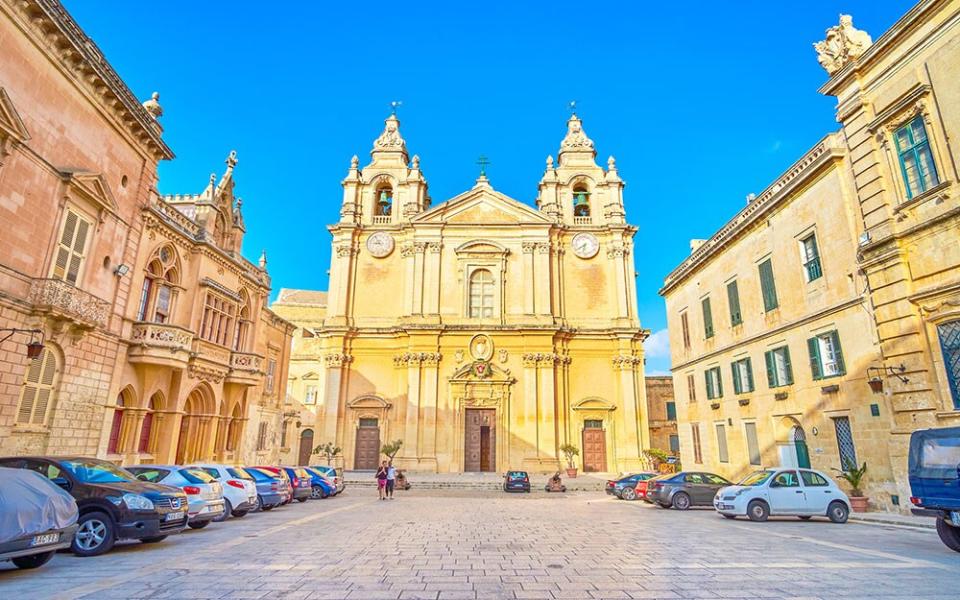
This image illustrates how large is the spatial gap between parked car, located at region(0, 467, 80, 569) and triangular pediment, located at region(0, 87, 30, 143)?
879cm

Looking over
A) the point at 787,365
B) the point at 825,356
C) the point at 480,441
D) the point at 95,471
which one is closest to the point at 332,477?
the point at 480,441

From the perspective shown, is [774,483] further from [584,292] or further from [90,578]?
[584,292]

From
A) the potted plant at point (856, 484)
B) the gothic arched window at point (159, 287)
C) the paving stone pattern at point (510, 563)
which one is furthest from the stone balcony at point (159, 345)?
the potted plant at point (856, 484)

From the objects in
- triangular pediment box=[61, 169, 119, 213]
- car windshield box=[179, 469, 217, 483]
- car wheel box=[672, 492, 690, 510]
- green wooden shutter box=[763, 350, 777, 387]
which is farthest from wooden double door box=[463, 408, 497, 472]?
triangular pediment box=[61, 169, 119, 213]

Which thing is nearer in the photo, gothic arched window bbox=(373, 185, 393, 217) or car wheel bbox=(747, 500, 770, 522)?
car wheel bbox=(747, 500, 770, 522)

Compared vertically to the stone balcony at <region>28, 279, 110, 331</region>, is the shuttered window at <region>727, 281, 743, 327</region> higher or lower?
higher

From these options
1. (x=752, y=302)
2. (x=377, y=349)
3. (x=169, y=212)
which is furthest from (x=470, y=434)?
(x=169, y=212)

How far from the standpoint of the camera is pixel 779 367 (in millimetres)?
18188

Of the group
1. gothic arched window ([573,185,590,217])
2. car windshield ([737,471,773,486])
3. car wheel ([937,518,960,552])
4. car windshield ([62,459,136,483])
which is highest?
gothic arched window ([573,185,590,217])

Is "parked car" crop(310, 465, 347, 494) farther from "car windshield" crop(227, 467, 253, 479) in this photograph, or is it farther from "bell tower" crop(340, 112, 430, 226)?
"bell tower" crop(340, 112, 430, 226)

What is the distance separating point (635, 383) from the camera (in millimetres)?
31969

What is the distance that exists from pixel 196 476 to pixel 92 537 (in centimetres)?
306

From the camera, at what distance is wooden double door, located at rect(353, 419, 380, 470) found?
30844 millimetres

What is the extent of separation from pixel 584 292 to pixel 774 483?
2208 centimetres
